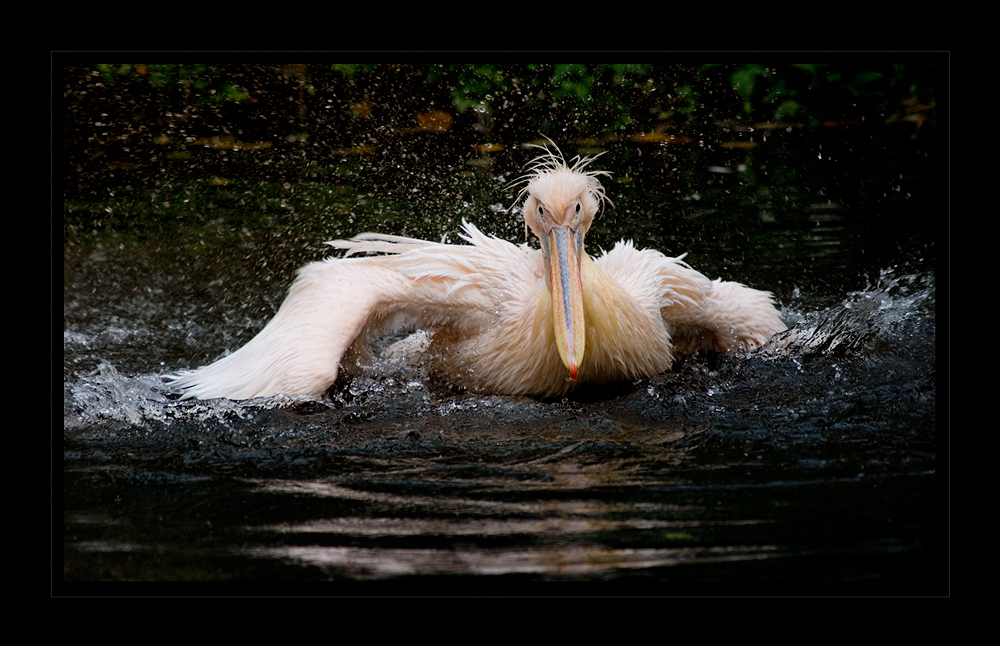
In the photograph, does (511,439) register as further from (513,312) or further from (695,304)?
(695,304)

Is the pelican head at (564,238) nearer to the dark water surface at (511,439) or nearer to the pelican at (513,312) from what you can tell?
the pelican at (513,312)

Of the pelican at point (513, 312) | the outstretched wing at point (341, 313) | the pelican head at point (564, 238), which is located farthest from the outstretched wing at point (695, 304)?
the outstretched wing at point (341, 313)

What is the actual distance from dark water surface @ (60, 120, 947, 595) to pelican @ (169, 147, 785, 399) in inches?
5.1

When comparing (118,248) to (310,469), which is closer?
(310,469)

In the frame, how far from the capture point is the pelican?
426 cm

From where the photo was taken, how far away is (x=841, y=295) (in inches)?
239

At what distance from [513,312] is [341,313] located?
79cm

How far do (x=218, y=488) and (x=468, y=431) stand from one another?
40.3 inches

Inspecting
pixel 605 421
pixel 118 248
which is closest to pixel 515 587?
pixel 605 421

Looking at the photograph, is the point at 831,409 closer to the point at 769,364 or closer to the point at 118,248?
the point at 769,364

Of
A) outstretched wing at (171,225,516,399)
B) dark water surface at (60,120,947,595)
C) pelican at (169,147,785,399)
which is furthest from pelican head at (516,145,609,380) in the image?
outstretched wing at (171,225,516,399)

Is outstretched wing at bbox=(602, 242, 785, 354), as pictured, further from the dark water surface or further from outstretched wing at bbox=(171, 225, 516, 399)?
outstretched wing at bbox=(171, 225, 516, 399)

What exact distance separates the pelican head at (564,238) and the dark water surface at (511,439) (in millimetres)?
374

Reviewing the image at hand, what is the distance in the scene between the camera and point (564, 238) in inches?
165
